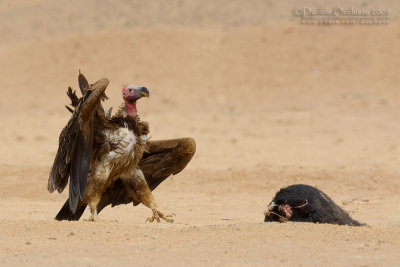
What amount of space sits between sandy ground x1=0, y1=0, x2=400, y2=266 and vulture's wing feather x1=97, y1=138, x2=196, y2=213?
284mm

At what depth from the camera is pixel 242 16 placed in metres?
28.5

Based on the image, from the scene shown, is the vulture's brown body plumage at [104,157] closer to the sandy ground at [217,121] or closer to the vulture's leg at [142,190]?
the vulture's leg at [142,190]

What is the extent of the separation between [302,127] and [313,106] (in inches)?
105

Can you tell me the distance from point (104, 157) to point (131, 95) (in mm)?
662

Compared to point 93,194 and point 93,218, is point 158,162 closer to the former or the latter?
point 93,194

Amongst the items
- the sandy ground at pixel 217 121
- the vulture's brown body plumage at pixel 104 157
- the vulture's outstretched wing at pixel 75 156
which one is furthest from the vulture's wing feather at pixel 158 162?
the vulture's outstretched wing at pixel 75 156

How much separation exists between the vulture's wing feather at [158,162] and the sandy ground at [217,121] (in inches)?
11.2

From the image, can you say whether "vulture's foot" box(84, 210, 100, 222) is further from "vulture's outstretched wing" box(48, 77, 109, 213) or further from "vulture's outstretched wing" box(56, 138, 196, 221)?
"vulture's outstretched wing" box(56, 138, 196, 221)

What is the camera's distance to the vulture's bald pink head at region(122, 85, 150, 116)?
8.79m

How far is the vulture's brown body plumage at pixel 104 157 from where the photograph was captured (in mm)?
8414

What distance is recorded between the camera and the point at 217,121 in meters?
21.0

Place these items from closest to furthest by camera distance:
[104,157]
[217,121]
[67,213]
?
[104,157], [67,213], [217,121]

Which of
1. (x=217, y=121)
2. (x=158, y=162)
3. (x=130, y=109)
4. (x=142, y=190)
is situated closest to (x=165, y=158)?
(x=158, y=162)

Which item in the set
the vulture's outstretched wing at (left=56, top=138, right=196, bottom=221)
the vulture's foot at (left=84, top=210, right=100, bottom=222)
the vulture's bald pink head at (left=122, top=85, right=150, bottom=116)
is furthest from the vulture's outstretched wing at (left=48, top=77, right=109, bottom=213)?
the vulture's outstretched wing at (left=56, top=138, right=196, bottom=221)
